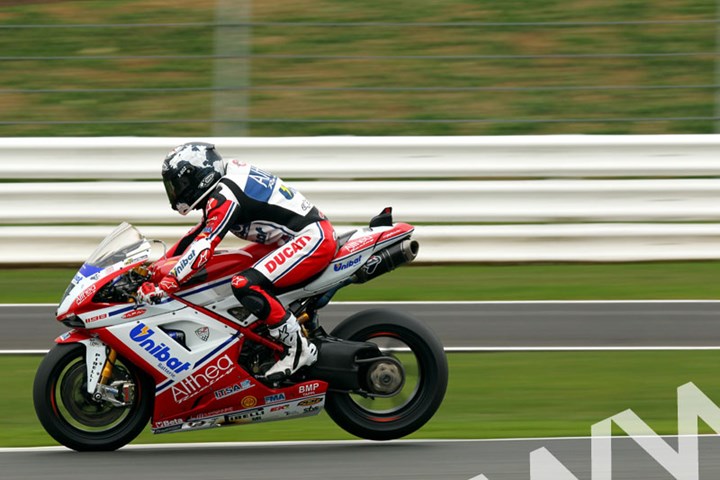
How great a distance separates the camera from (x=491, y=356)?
891 centimetres

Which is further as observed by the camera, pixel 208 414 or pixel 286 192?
pixel 286 192

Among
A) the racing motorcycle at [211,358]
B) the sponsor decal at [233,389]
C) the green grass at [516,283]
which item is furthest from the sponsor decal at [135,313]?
the green grass at [516,283]

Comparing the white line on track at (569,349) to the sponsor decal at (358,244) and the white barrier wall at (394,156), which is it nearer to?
the sponsor decal at (358,244)

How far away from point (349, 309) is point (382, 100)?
326 centimetres

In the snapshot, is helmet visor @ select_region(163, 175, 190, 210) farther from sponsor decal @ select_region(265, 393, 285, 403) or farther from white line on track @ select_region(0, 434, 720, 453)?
white line on track @ select_region(0, 434, 720, 453)

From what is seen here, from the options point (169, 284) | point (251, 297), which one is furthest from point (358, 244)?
point (169, 284)

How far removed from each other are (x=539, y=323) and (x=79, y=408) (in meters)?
4.19

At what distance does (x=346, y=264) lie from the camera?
22.7 ft

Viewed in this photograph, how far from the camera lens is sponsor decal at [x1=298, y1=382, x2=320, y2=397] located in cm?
683

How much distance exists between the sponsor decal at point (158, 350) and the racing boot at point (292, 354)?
1.57ft

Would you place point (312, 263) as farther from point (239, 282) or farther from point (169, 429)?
point (169, 429)

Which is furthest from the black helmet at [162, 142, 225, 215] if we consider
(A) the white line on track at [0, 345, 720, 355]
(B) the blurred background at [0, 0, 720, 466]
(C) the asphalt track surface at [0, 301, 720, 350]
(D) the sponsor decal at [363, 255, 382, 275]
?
(C) the asphalt track surface at [0, 301, 720, 350]

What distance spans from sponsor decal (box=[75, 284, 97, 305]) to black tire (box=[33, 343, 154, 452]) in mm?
234

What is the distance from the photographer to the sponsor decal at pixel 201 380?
6785mm
